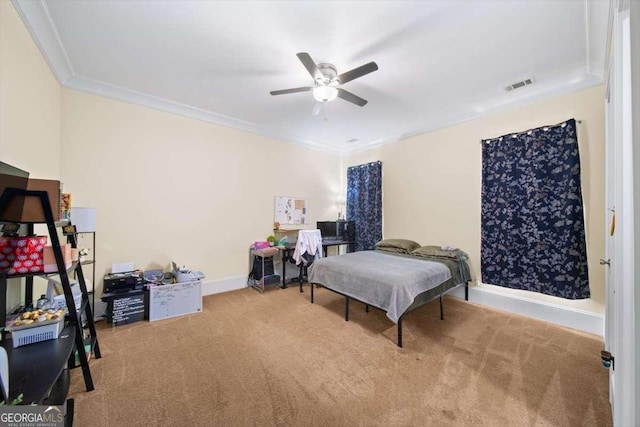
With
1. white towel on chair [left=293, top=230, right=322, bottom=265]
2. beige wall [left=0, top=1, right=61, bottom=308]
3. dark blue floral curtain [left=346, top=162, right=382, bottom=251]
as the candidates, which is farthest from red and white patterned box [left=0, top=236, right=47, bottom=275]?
dark blue floral curtain [left=346, top=162, right=382, bottom=251]

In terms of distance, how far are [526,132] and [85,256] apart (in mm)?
5422

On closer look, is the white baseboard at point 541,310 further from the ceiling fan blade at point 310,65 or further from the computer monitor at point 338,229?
the ceiling fan blade at point 310,65

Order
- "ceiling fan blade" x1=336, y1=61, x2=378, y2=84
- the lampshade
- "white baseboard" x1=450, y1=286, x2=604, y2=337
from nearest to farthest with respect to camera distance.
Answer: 1. "ceiling fan blade" x1=336, y1=61, x2=378, y2=84
2. the lampshade
3. "white baseboard" x1=450, y1=286, x2=604, y2=337

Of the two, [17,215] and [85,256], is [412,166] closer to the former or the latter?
[17,215]

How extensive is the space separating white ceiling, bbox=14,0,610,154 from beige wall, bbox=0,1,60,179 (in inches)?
5.9

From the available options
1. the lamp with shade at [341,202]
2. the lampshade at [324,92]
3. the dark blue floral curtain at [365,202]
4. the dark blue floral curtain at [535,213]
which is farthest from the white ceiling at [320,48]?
the lamp with shade at [341,202]

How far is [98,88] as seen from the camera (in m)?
2.78

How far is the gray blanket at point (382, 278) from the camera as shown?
220 cm

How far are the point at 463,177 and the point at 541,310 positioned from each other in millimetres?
1852

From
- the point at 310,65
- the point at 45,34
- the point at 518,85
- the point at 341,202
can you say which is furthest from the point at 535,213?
the point at 45,34

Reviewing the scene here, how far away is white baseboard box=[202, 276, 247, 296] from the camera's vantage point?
357cm

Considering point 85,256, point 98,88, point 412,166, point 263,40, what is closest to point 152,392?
point 85,256

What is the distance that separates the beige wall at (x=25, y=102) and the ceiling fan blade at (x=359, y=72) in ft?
7.66

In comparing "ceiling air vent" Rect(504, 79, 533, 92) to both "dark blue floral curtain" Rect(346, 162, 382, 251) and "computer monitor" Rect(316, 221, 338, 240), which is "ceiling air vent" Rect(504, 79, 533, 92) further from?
"computer monitor" Rect(316, 221, 338, 240)
